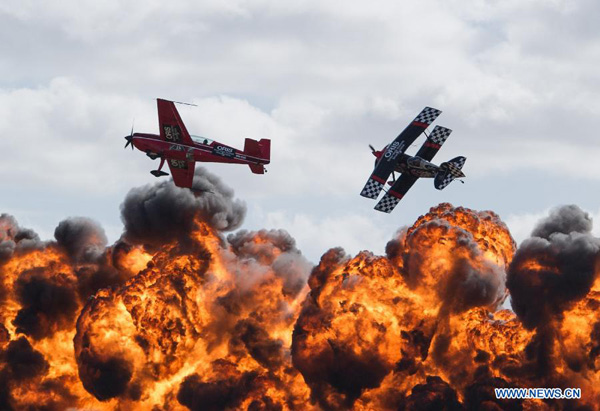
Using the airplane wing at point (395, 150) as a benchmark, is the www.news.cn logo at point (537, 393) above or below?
below

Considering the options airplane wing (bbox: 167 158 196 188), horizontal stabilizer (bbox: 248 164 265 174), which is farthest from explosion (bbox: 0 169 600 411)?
horizontal stabilizer (bbox: 248 164 265 174)

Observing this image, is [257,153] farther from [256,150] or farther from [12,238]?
[12,238]

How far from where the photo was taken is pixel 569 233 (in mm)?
126125

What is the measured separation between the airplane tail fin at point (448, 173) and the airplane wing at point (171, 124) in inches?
1117

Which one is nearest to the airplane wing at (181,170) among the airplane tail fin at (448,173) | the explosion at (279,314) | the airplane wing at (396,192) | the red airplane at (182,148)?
the red airplane at (182,148)

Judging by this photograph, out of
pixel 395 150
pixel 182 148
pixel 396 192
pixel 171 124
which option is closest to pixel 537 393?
pixel 396 192

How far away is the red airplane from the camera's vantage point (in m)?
124

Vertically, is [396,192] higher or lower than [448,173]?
lower

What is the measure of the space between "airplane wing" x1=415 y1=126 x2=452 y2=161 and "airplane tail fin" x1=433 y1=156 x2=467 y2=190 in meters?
4.54

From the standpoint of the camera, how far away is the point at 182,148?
126 meters

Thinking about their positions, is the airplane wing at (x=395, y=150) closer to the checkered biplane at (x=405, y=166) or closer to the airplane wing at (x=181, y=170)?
the checkered biplane at (x=405, y=166)

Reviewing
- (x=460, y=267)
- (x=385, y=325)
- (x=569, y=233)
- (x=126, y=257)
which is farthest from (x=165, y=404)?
(x=569, y=233)

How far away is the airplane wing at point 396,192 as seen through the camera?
12169cm

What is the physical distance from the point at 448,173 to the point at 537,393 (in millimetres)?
26484
